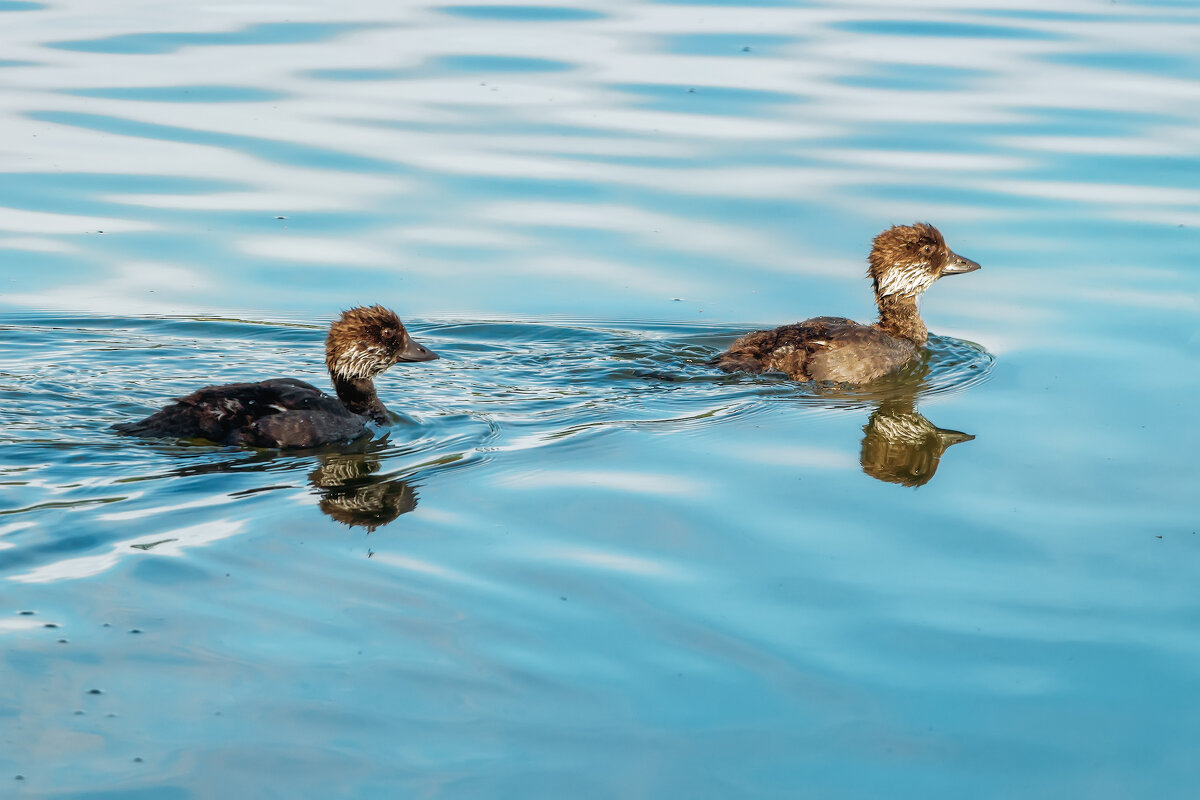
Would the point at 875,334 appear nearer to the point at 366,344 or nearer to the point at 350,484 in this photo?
the point at 366,344

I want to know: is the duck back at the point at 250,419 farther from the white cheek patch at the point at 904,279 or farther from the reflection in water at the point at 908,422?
the white cheek patch at the point at 904,279

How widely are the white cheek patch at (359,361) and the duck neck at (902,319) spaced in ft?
12.4

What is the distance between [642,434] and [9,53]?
1216 centimetres

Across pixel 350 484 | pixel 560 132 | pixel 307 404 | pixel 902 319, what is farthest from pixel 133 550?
pixel 560 132

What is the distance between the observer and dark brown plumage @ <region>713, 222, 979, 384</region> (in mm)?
10055

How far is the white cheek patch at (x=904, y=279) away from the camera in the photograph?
11.0m

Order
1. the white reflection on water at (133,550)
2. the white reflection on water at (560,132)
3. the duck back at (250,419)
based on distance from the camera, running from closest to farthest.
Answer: the white reflection on water at (133,550), the duck back at (250,419), the white reflection on water at (560,132)

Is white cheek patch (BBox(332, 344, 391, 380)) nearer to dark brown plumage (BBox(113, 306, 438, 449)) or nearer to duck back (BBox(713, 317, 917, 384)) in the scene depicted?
dark brown plumage (BBox(113, 306, 438, 449))

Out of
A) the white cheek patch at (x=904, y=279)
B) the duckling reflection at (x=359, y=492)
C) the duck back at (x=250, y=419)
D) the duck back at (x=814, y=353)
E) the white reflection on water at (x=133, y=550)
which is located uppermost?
the white cheek patch at (x=904, y=279)

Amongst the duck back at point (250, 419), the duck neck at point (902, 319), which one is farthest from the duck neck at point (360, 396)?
the duck neck at point (902, 319)

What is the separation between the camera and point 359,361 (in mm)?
9352

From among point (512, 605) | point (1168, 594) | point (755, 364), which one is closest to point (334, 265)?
point (755, 364)

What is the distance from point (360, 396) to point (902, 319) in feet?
13.2

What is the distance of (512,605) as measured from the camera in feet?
21.0
